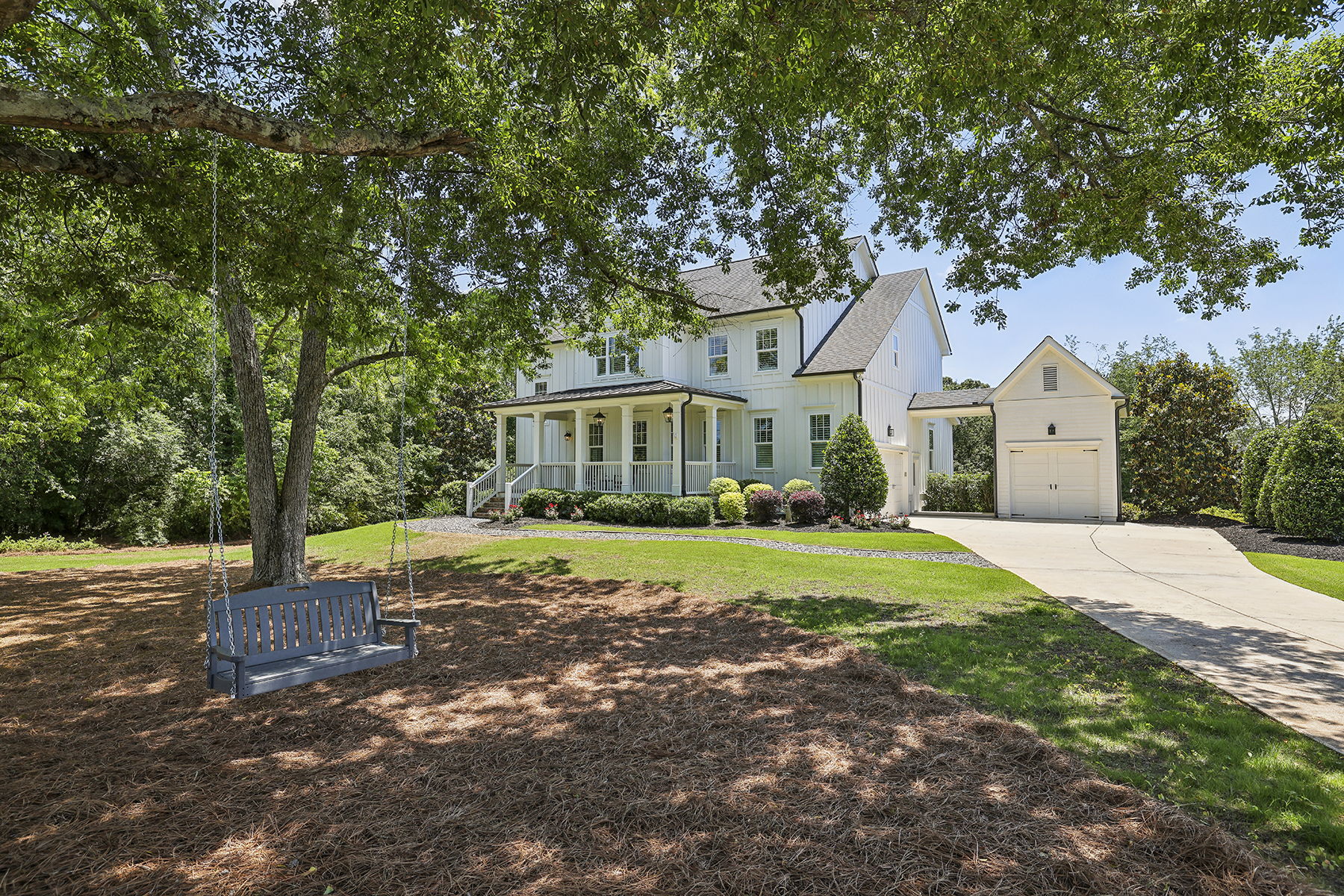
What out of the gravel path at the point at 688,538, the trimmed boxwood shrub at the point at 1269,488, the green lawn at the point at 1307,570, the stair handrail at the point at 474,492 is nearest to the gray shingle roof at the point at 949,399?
the trimmed boxwood shrub at the point at 1269,488

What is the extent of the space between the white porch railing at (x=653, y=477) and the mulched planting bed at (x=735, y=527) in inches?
94.2

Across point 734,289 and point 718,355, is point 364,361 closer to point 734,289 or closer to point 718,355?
point 718,355

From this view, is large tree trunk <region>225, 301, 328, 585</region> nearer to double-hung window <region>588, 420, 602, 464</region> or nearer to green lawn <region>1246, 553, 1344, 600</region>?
double-hung window <region>588, 420, 602, 464</region>

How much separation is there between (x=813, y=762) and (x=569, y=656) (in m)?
3.30

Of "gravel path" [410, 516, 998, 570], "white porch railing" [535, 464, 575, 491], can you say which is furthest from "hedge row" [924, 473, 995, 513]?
"white porch railing" [535, 464, 575, 491]

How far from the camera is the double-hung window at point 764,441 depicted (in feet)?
72.4

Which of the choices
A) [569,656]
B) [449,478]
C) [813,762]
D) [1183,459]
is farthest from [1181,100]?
[449,478]

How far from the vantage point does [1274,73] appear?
22.1ft

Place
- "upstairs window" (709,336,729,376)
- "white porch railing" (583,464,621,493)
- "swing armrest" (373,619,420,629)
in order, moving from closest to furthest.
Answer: "swing armrest" (373,619,420,629), "white porch railing" (583,464,621,493), "upstairs window" (709,336,729,376)

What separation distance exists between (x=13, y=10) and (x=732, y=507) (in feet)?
54.3

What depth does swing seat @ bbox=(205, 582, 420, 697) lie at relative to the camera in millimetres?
4375

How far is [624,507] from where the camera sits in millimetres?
19516

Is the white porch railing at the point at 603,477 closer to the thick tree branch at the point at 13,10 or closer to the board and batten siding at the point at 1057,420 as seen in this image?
the board and batten siding at the point at 1057,420

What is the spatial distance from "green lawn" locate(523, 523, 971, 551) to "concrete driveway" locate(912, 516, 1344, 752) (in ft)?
2.85
